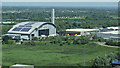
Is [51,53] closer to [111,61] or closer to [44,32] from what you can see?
[111,61]

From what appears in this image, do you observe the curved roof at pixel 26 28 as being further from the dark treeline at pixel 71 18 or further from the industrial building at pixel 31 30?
the dark treeline at pixel 71 18

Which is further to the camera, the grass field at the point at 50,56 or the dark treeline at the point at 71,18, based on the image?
the dark treeline at the point at 71,18

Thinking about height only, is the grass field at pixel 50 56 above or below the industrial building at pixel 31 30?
below

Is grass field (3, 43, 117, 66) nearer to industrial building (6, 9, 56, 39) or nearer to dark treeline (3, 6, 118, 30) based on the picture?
industrial building (6, 9, 56, 39)

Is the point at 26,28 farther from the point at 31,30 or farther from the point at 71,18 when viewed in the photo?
the point at 71,18

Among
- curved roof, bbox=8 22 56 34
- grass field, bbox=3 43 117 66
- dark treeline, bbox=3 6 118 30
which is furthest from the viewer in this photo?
dark treeline, bbox=3 6 118 30

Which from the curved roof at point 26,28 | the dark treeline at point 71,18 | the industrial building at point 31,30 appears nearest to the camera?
the industrial building at point 31,30

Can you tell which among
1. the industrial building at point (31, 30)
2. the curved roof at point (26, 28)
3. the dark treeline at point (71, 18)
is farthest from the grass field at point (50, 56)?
the dark treeline at point (71, 18)

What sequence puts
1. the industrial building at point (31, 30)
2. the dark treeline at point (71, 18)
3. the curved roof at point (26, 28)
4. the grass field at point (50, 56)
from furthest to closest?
1. the dark treeline at point (71, 18)
2. the curved roof at point (26, 28)
3. the industrial building at point (31, 30)
4. the grass field at point (50, 56)

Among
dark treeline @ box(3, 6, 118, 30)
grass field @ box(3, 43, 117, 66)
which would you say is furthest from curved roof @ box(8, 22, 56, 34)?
grass field @ box(3, 43, 117, 66)

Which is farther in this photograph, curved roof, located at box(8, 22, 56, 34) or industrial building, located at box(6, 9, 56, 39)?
curved roof, located at box(8, 22, 56, 34)

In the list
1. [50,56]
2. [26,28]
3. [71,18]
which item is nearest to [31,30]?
[26,28]

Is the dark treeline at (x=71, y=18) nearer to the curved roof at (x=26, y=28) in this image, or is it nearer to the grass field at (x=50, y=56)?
the curved roof at (x=26, y=28)
